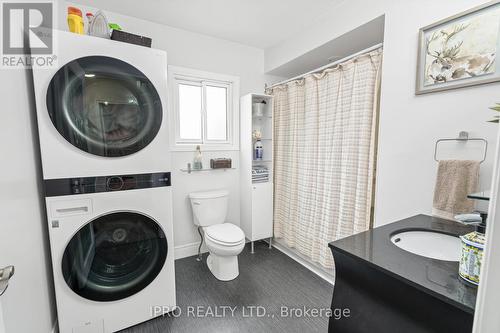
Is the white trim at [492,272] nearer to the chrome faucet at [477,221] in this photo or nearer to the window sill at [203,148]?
the chrome faucet at [477,221]

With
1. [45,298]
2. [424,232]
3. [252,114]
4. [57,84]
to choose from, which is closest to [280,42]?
[252,114]

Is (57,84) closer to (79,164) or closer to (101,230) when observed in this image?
(79,164)

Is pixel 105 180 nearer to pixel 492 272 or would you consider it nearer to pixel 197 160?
pixel 197 160

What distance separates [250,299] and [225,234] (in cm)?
59

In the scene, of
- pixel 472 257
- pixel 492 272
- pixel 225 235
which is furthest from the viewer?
pixel 225 235

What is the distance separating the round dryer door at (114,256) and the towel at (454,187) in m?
1.80

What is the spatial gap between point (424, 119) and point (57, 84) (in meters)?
2.25

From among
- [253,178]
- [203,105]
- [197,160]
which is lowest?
[253,178]

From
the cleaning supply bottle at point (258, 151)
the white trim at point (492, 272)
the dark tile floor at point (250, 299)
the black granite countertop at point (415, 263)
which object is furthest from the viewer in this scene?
the cleaning supply bottle at point (258, 151)

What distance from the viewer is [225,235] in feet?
6.78

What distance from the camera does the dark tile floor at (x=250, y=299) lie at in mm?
1606

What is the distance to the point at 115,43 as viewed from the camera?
1.38m

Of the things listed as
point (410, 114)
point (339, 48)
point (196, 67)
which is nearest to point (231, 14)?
point (196, 67)

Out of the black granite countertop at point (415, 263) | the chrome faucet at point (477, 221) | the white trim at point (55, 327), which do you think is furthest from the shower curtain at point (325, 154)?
the white trim at point (55, 327)
